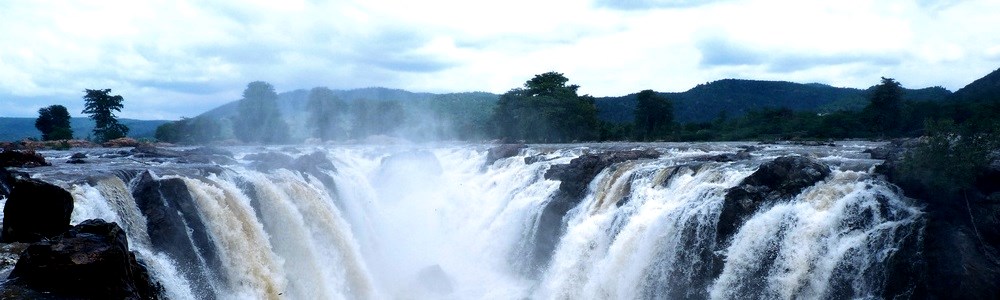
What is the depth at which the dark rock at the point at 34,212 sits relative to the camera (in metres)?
8.95

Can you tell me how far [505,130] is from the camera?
64.6 m

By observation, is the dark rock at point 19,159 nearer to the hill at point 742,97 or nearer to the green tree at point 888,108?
the green tree at point 888,108

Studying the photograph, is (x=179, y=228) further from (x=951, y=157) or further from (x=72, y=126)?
(x=72, y=126)

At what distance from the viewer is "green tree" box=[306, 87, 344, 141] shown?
73875 millimetres

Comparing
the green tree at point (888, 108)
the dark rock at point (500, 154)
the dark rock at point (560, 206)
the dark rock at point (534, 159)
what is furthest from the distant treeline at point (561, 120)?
the dark rock at point (560, 206)

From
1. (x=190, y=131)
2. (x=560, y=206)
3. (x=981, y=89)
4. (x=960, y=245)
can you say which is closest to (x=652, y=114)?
(x=981, y=89)

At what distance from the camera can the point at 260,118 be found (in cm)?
7475

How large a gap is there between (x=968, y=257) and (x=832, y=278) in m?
1.81

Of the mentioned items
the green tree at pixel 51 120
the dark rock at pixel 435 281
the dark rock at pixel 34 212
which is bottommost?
the dark rock at pixel 435 281

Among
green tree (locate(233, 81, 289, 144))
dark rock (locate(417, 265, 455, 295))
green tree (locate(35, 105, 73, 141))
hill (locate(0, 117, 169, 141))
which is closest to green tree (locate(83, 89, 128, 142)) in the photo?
green tree (locate(35, 105, 73, 141))

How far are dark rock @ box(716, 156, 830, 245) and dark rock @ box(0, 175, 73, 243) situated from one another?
1113 centimetres

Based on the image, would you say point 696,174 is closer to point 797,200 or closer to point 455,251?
point 797,200

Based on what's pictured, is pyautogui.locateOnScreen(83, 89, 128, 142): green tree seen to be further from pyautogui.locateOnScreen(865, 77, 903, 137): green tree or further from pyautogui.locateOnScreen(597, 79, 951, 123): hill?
pyautogui.locateOnScreen(597, 79, 951, 123): hill

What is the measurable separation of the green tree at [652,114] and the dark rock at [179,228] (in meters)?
51.5
